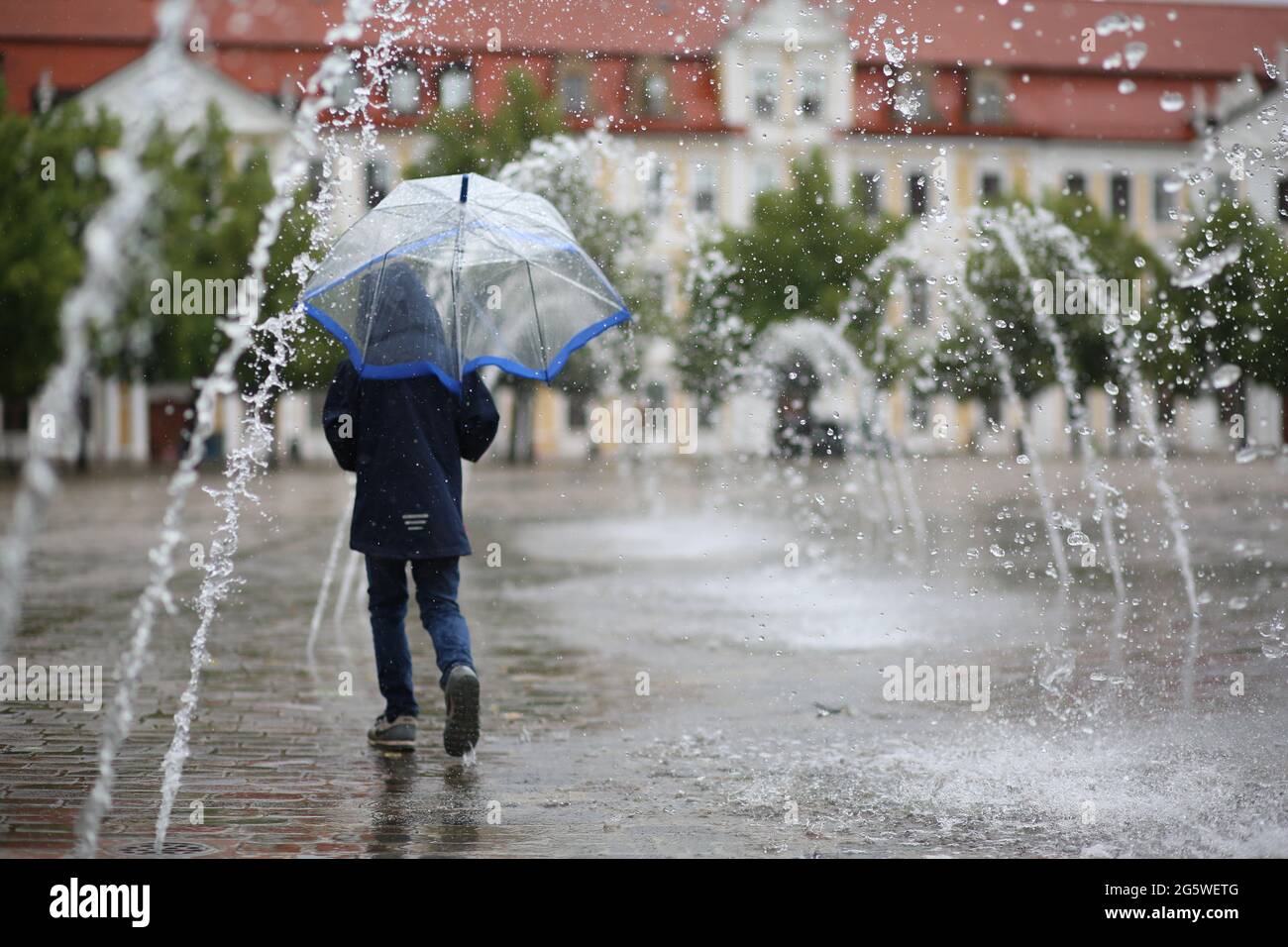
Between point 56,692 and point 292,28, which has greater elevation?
point 292,28

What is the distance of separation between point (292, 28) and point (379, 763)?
44288mm

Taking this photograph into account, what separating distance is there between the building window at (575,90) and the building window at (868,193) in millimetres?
8247

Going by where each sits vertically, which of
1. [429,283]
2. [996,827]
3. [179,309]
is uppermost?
[179,309]

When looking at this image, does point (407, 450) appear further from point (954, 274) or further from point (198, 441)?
point (954, 274)

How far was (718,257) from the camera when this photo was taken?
38500 mm

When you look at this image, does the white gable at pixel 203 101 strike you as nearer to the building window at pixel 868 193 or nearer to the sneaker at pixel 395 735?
the building window at pixel 868 193

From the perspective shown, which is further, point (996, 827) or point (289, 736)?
point (289, 736)

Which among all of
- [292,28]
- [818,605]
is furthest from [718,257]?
[818,605]

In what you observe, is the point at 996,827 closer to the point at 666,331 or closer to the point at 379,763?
the point at 379,763

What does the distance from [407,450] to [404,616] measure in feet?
2.20

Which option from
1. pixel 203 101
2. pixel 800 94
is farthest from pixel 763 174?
pixel 203 101

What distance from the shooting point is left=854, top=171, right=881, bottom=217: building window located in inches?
1708
